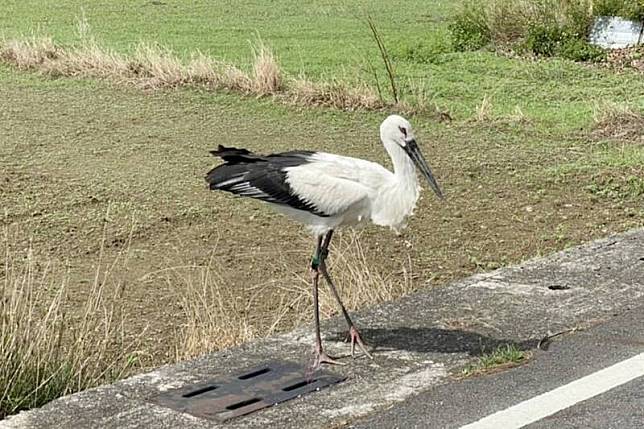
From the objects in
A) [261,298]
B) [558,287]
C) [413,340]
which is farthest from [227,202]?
[413,340]

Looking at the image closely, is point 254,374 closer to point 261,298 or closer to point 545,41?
point 261,298

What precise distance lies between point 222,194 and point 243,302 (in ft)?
9.40

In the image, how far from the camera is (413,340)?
6055 millimetres

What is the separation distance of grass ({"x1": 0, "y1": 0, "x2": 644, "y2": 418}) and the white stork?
2.80 ft

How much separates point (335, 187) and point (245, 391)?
115 cm

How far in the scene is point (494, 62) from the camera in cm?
1730

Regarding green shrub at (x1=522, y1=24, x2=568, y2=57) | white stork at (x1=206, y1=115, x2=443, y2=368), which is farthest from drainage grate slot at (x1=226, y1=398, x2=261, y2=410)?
green shrub at (x1=522, y1=24, x2=568, y2=57)

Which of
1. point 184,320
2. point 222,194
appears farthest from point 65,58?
point 184,320

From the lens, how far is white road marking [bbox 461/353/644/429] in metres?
4.95

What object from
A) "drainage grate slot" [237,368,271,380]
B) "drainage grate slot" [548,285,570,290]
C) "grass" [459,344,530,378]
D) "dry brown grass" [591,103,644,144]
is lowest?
"grass" [459,344,530,378]

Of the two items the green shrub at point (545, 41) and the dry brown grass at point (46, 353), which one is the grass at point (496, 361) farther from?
the green shrub at point (545, 41)

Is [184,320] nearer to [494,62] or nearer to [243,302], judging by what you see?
[243,302]

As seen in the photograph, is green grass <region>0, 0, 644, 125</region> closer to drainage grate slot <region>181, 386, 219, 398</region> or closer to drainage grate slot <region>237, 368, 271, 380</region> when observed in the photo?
drainage grate slot <region>237, 368, 271, 380</region>

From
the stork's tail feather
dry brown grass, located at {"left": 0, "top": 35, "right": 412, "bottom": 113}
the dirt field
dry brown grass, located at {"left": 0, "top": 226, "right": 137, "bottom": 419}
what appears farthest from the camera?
dry brown grass, located at {"left": 0, "top": 35, "right": 412, "bottom": 113}
